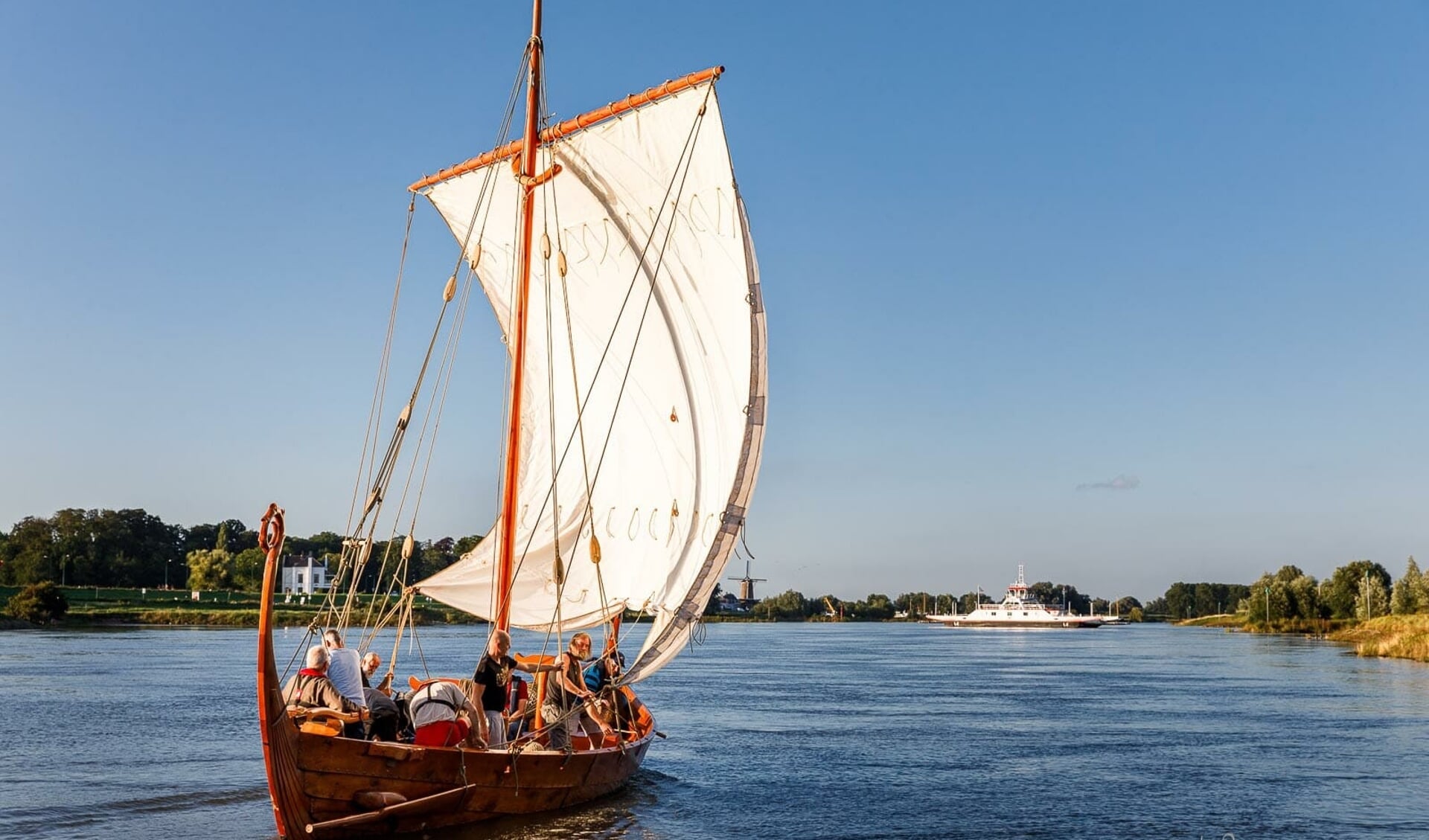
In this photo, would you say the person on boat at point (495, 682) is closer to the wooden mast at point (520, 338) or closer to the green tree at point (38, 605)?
the wooden mast at point (520, 338)

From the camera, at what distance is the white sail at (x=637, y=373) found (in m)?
20.9

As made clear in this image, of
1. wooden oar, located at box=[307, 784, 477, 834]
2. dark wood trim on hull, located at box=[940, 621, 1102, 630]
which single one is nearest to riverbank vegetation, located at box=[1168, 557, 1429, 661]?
dark wood trim on hull, located at box=[940, 621, 1102, 630]

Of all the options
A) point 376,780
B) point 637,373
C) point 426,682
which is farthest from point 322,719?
point 637,373

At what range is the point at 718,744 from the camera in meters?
28.9

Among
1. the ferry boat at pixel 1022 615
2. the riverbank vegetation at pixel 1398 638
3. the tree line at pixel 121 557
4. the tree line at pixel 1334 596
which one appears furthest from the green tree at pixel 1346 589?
the tree line at pixel 121 557

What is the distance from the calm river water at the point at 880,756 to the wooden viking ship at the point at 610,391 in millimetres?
3049

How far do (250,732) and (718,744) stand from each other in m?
10.7

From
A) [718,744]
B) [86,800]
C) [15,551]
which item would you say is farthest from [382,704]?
[15,551]

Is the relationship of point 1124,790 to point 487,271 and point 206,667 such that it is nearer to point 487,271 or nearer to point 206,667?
point 487,271

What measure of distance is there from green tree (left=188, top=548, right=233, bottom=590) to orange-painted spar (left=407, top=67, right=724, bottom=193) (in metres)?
105

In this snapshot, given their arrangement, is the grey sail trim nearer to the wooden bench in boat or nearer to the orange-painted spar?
the orange-painted spar

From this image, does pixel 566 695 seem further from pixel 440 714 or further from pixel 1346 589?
pixel 1346 589

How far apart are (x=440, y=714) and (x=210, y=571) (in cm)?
11357

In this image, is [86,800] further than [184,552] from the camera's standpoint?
No
